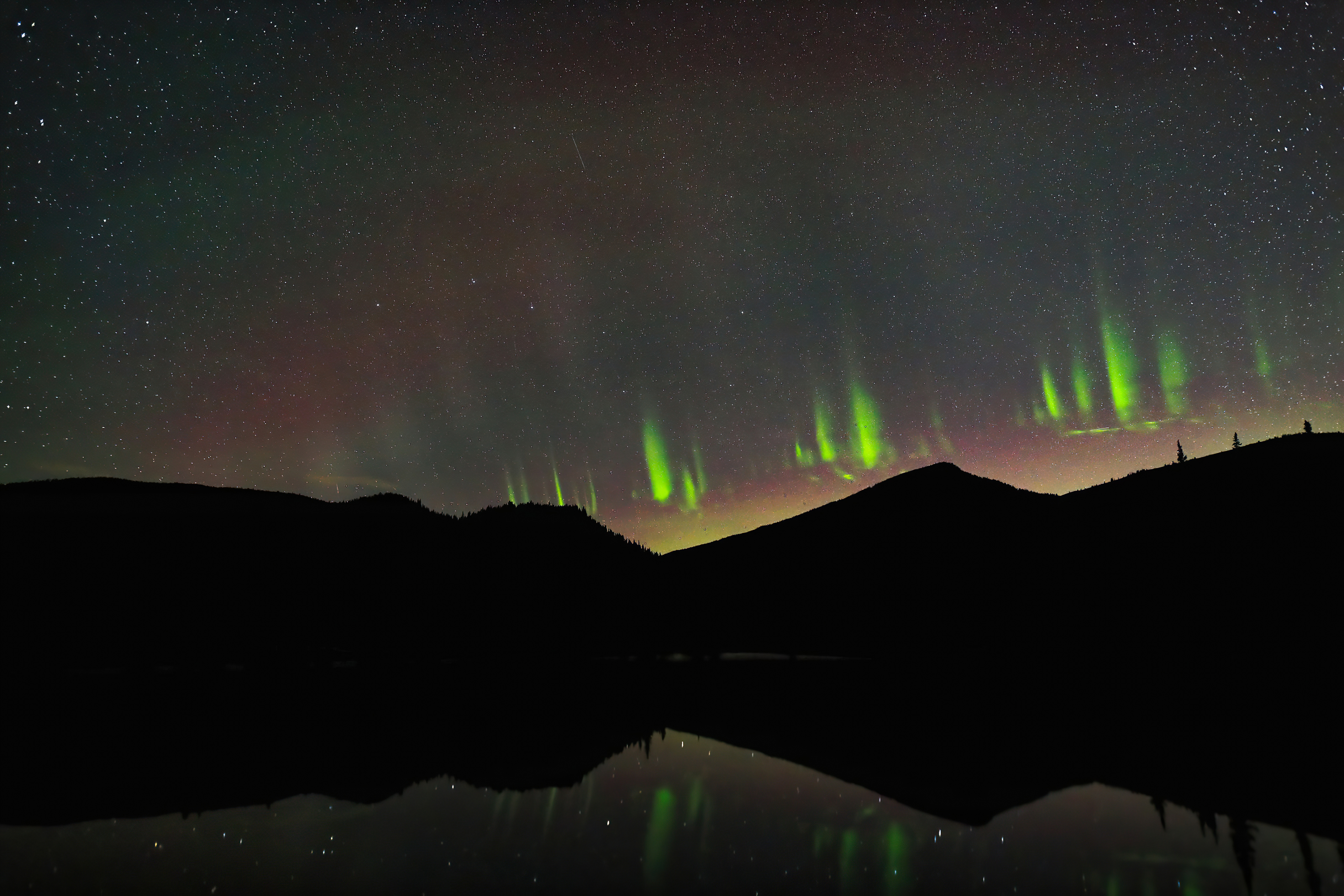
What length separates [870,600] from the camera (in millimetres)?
88188

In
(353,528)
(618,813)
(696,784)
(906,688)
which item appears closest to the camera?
(618,813)

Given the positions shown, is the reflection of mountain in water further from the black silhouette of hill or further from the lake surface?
the lake surface

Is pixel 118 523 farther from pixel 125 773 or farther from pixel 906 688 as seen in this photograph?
pixel 906 688

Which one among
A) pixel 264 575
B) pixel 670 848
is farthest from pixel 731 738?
pixel 264 575

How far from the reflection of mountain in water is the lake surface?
127cm

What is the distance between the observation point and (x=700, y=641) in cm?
8069

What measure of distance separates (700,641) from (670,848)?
235ft

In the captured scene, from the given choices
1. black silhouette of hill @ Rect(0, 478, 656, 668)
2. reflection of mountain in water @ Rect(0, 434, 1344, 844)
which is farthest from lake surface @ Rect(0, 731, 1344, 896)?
black silhouette of hill @ Rect(0, 478, 656, 668)

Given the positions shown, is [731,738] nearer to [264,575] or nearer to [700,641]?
[700,641]

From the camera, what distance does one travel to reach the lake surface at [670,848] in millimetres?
9352

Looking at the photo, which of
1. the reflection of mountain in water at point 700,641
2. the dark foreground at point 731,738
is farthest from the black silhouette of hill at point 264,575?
the dark foreground at point 731,738

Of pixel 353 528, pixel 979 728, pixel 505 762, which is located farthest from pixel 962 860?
pixel 353 528

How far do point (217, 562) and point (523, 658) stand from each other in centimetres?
5112

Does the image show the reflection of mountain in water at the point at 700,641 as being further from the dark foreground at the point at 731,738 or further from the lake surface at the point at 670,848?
the lake surface at the point at 670,848
